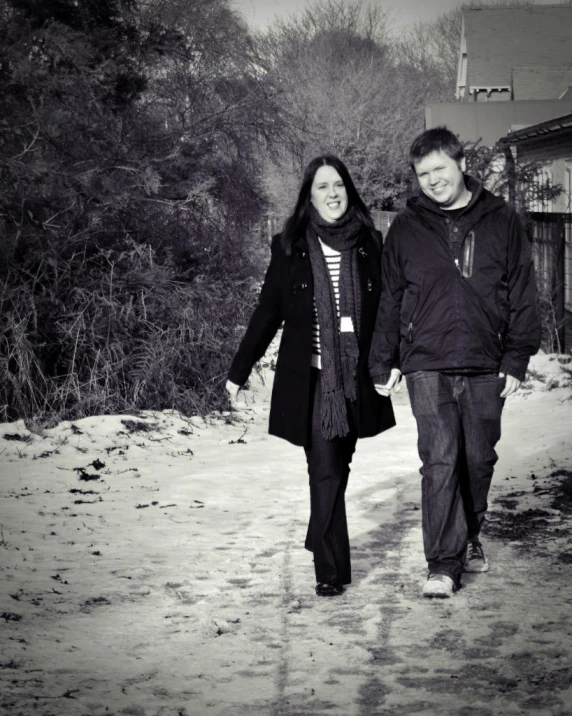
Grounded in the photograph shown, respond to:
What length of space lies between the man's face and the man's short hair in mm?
19

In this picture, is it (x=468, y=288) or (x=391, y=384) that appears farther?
(x=391, y=384)

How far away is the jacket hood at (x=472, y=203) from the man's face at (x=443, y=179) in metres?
0.04

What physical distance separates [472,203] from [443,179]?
0.17 meters

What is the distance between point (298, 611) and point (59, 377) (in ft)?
21.1

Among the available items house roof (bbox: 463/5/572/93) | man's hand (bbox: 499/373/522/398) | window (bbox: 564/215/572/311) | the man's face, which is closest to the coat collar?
the man's face

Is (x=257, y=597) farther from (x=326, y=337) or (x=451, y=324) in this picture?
(x=451, y=324)

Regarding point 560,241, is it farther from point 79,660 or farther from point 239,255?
point 79,660

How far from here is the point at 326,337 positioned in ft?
16.8

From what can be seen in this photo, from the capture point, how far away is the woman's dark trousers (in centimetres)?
515

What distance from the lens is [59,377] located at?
10.9 meters

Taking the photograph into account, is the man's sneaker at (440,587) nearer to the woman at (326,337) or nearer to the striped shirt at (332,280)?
the woman at (326,337)

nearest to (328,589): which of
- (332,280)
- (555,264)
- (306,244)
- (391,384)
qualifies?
(391,384)

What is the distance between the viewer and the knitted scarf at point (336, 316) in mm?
5117

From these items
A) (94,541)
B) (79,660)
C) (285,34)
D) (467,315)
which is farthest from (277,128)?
(285,34)
